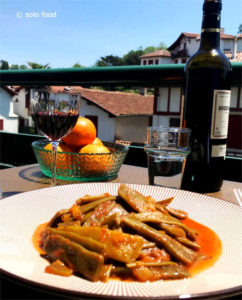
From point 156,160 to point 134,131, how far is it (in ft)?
73.7

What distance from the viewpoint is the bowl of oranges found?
4.02 feet

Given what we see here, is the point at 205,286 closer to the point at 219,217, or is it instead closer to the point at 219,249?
the point at 219,249

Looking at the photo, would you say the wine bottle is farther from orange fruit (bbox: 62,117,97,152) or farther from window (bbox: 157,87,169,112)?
window (bbox: 157,87,169,112)

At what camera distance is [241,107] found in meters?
18.7

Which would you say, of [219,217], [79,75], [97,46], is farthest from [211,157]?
[97,46]

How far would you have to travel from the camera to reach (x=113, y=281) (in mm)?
545

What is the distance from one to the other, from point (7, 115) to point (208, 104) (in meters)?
29.5

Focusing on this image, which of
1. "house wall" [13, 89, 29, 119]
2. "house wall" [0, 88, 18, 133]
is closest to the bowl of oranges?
"house wall" [0, 88, 18, 133]

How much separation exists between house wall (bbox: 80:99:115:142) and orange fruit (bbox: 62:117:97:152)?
17720 mm

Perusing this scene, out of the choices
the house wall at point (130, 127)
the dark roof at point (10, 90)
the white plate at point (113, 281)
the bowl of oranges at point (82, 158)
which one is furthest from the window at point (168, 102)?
the white plate at point (113, 281)

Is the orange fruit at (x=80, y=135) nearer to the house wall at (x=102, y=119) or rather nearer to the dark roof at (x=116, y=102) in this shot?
the dark roof at (x=116, y=102)

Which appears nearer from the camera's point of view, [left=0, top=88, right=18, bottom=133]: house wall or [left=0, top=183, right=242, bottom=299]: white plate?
[left=0, top=183, right=242, bottom=299]: white plate

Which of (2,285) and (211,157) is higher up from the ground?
(211,157)

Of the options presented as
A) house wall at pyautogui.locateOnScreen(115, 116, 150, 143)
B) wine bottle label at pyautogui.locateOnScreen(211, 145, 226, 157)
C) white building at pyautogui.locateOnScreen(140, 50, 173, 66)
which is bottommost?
house wall at pyautogui.locateOnScreen(115, 116, 150, 143)
